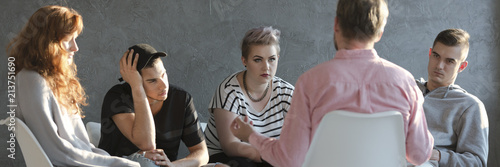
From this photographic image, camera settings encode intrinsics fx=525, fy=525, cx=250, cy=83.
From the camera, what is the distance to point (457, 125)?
256cm

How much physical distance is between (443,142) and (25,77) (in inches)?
75.3

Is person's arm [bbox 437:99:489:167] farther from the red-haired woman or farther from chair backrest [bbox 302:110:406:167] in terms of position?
the red-haired woman

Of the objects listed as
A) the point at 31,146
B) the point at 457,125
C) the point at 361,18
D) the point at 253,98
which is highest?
the point at 361,18

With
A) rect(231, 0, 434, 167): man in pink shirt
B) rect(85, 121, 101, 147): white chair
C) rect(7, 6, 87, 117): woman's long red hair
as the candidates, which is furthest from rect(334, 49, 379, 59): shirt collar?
rect(85, 121, 101, 147): white chair

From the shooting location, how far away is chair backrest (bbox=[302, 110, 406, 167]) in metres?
1.50

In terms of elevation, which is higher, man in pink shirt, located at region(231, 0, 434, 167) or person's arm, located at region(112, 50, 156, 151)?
man in pink shirt, located at region(231, 0, 434, 167)

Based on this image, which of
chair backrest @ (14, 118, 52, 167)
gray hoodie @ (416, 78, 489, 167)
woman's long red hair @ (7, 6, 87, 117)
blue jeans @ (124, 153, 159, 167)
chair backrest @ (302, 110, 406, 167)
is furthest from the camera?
gray hoodie @ (416, 78, 489, 167)

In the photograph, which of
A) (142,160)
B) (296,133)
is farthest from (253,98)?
(296,133)

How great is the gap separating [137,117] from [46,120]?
0.55 metres

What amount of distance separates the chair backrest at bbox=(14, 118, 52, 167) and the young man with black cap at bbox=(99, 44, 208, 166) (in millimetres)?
535

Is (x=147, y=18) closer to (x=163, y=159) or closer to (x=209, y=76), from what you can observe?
(x=209, y=76)

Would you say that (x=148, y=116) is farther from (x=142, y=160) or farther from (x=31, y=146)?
(x=31, y=146)

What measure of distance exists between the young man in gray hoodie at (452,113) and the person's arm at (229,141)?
860mm

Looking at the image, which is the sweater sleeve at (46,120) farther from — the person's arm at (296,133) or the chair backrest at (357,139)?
the chair backrest at (357,139)
